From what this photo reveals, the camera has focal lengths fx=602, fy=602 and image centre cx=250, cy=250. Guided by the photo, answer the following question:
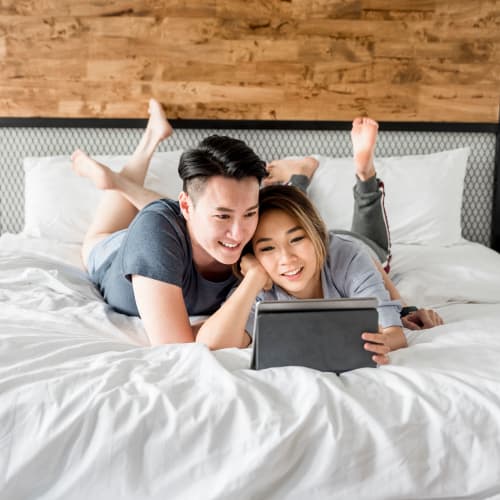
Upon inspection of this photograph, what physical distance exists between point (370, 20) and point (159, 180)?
1.23m

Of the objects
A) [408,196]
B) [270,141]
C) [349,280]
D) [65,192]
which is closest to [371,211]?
[408,196]

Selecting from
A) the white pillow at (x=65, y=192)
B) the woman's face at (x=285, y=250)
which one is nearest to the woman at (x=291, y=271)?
the woman's face at (x=285, y=250)

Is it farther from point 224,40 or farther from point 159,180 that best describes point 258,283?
point 224,40

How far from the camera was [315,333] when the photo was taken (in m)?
1.16

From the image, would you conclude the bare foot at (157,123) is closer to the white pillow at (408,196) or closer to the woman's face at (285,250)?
the white pillow at (408,196)

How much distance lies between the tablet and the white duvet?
4cm

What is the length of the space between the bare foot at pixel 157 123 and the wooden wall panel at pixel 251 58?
11 cm

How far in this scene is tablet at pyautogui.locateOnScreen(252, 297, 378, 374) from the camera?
1139mm

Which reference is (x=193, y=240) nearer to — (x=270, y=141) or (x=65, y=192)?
(x=65, y=192)

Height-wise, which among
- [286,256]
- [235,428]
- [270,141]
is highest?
[270,141]

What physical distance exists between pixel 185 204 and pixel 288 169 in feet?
3.79

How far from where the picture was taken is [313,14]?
2746mm

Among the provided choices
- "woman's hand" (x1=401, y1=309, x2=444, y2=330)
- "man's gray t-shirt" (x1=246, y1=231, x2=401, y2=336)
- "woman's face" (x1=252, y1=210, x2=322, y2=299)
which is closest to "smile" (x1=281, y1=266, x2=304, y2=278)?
"woman's face" (x1=252, y1=210, x2=322, y2=299)

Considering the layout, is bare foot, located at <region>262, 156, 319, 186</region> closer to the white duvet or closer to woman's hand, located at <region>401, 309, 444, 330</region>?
woman's hand, located at <region>401, 309, 444, 330</region>
